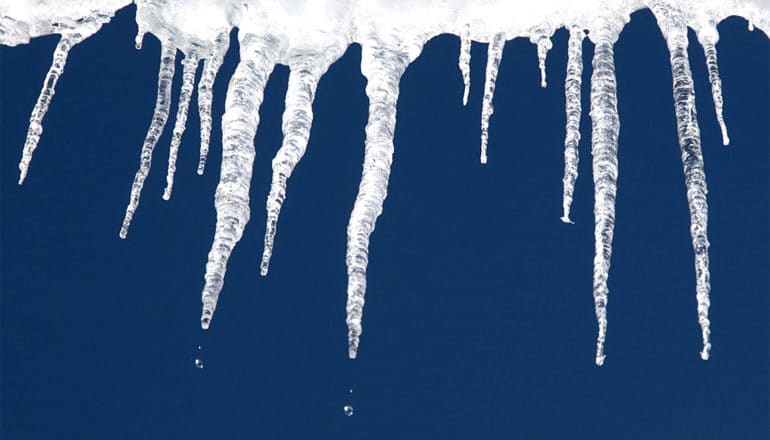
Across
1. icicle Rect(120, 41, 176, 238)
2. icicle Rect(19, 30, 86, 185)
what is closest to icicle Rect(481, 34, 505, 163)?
icicle Rect(120, 41, 176, 238)

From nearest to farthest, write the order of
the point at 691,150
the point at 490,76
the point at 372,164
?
the point at 691,150 → the point at 372,164 → the point at 490,76

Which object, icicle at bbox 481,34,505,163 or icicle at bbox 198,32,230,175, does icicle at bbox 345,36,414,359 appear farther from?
icicle at bbox 198,32,230,175

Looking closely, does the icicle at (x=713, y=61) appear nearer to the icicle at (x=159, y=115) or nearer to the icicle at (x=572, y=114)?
the icicle at (x=572, y=114)

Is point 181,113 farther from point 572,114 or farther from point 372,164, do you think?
point 572,114

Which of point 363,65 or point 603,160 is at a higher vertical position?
point 363,65

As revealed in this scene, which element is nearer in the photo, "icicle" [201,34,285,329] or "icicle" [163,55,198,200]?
"icicle" [201,34,285,329]

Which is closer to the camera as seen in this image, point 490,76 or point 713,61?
point 713,61

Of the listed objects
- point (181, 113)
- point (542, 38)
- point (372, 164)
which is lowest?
point (372, 164)

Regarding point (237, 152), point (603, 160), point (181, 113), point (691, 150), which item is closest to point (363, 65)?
point (237, 152)
